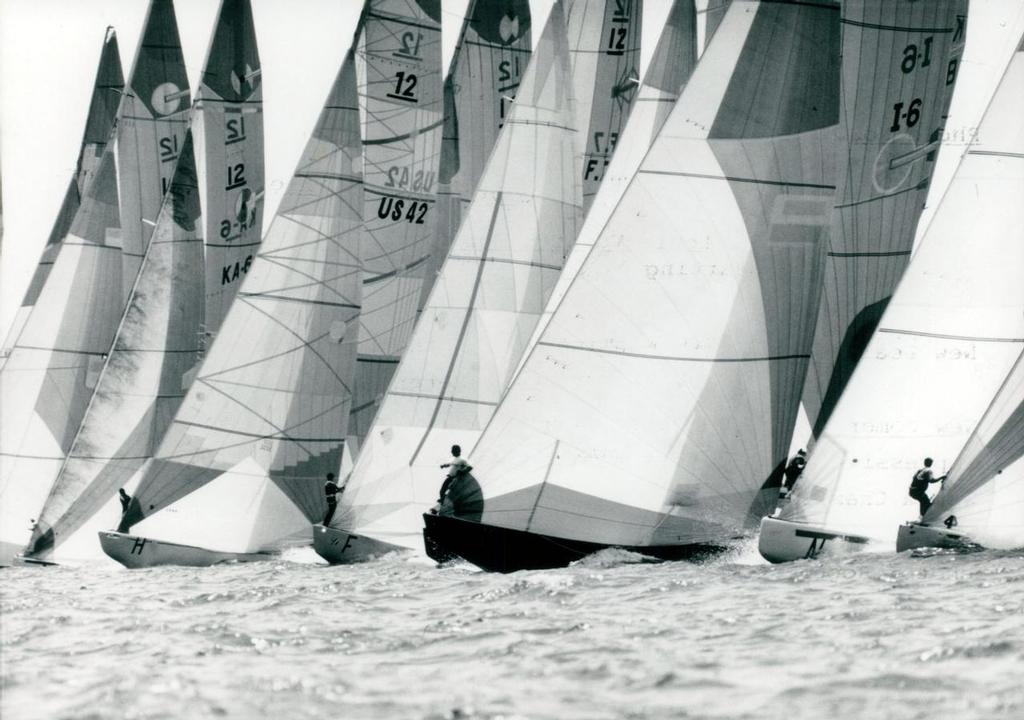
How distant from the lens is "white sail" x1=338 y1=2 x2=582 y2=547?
78.9 feet

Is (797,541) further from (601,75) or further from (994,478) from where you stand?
(601,75)

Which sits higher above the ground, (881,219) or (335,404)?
(881,219)

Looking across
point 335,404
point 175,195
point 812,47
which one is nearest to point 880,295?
point 812,47

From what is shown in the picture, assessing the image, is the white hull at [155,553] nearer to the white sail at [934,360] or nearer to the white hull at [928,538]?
the white sail at [934,360]

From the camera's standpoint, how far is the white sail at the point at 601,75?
28578mm

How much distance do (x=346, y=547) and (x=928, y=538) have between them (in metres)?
8.43

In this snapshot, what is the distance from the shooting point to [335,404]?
88.5ft

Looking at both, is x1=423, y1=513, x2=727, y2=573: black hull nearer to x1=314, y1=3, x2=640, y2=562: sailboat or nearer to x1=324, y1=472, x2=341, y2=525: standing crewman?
x1=314, y1=3, x2=640, y2=562: sailboat

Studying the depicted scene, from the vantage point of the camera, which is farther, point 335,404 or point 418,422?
point 335,404

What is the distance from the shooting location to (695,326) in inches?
787

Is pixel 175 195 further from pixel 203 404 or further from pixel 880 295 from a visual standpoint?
pixel 880 295

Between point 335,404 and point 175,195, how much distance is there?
518 cm

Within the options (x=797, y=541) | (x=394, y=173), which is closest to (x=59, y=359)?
(x=394, y=173)

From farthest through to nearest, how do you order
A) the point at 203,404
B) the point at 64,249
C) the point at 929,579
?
the point at 64,249 → the point at 203,404 → the point at 929,579
